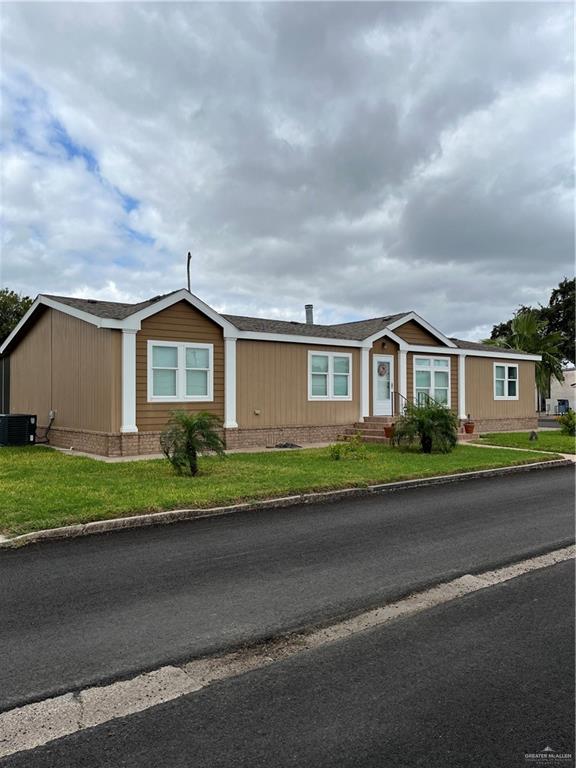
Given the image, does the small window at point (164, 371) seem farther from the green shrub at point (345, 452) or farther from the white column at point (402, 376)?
the white column at point (402, 376)

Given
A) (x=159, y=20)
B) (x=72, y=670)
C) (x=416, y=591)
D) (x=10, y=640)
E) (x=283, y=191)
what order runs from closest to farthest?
(x=72, y=670)
(x=10, y=640)
(x=416, y=591)
(x=159, y=20)
(x=283, y=191)

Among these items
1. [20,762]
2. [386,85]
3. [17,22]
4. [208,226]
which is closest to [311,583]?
[20,762]

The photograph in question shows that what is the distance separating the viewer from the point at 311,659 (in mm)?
3457

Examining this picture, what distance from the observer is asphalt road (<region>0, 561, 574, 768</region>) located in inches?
98.1

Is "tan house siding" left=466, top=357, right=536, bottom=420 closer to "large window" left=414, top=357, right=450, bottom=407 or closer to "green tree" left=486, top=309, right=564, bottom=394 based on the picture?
"large window" left=414, top=357, right=450, bottom=407

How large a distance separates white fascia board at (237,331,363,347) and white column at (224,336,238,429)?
16.8 inches

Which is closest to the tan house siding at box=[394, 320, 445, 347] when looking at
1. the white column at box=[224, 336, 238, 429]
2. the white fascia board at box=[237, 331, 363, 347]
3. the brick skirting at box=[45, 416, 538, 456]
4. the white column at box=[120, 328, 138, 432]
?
the white fascia board at box=[237, 331, 363, 347]

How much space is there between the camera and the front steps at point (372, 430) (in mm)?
17703

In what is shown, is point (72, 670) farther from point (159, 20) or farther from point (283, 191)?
point (283, 191)

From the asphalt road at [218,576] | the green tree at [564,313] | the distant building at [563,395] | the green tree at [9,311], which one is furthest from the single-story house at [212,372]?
the green tree at [564,313]

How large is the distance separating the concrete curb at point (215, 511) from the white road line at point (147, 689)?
3.41 metres

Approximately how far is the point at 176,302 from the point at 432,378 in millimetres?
11038

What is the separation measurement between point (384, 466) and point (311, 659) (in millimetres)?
8466

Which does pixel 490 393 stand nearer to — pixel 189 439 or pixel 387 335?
pixel 387 335
